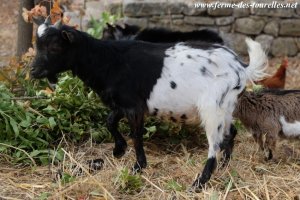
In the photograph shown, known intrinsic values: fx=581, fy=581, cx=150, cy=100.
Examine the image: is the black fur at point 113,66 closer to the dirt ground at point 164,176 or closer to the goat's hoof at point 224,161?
the dirt ground at point 164,176

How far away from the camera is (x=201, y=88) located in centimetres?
480

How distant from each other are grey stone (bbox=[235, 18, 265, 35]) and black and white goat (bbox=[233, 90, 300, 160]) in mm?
4054

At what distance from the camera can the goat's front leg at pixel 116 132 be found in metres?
5.29

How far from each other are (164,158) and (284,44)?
187 inches

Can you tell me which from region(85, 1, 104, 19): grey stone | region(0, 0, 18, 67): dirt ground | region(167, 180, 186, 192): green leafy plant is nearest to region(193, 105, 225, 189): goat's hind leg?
region(167, 180, 186, 192): green leafy plant

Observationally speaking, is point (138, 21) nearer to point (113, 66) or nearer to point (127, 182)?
point (113, 66)

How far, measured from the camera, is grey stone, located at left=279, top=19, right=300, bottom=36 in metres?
9.45

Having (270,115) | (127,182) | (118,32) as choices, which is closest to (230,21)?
(118,32)

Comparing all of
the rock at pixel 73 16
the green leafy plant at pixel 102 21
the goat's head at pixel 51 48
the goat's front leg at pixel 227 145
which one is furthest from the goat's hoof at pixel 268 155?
the rock at pixel 73 16

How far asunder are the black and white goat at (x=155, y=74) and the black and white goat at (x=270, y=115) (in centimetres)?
51

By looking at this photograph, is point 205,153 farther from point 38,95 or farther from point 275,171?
point 38,95

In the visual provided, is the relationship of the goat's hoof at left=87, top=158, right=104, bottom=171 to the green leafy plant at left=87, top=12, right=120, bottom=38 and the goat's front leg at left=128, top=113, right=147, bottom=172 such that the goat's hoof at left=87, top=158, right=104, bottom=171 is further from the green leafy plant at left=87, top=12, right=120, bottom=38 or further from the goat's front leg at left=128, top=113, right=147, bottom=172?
the green leafy plant at left=87, top=12, right=120, bottom=38

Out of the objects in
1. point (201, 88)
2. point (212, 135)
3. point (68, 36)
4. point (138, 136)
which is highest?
point (68, 36)

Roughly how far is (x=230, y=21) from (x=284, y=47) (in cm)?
100
